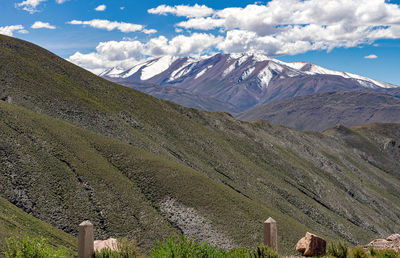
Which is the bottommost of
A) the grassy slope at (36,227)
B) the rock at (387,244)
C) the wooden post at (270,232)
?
the grassy slope at (36,227)

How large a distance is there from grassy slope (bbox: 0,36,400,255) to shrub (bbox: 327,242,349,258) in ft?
122

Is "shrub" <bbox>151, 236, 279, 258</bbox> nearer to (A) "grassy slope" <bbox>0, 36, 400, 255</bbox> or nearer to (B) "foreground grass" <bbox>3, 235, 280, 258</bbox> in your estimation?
(B) "foreground grass" <bbox>3, 235, 280, 258</bbox>

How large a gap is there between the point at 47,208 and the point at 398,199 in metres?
169

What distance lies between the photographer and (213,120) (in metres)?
133

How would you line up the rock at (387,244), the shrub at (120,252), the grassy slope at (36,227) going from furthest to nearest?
the grassy slope at (36,227) < the rock at (387,244) < the shrub at (120,252)

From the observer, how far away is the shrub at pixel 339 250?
617 inches

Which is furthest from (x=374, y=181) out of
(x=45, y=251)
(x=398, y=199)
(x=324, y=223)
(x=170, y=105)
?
(x=45, y=251)

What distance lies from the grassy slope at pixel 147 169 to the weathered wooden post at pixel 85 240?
3789cm

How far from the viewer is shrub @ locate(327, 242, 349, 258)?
→ 51.4 feet

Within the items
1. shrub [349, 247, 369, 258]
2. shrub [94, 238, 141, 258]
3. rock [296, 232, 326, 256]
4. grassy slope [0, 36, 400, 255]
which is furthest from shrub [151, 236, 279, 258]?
grassy slope [0, 36, 400, 255]

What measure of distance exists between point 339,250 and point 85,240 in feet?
36.6

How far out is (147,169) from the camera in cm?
6519

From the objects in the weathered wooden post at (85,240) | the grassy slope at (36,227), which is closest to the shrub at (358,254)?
the weathered wooden post at (85,240)

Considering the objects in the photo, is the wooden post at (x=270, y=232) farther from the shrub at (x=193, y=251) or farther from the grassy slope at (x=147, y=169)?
the grassy slope at (x=147, y=169)
